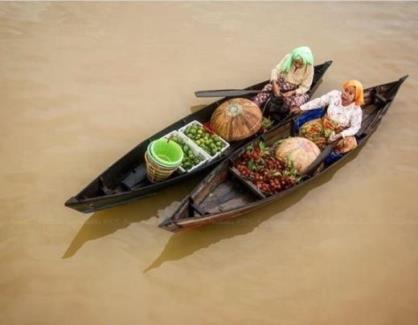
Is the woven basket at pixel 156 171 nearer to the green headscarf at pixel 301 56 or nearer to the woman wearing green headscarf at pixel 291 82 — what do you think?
the woman wearing green headscarf at pixel 291 82

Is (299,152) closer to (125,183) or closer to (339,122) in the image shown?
(339,122)

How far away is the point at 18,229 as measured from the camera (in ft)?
18.5

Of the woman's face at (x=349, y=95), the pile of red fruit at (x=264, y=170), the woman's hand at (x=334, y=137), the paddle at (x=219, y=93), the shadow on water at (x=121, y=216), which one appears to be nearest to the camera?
the shadow on water at (x=121, y=216)

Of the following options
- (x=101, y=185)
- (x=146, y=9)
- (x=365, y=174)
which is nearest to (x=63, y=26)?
(x=146, y=9)

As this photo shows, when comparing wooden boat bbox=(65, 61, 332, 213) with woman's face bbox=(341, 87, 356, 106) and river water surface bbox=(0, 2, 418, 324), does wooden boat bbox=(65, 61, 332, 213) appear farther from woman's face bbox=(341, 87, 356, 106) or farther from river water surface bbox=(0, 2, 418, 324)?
woman's face bbox=(341, 87, 356, 106)

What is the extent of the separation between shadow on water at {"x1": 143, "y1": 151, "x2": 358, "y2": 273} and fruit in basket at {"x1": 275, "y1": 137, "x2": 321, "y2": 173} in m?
0.62

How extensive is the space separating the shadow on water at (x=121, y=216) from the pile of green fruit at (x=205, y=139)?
0.54m

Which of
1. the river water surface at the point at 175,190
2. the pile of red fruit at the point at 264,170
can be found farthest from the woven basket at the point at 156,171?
the pile of red fruit at the point at 264,170

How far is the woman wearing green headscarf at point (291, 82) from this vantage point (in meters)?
6.64

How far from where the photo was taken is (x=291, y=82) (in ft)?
22.3

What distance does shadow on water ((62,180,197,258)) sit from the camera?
5688mm

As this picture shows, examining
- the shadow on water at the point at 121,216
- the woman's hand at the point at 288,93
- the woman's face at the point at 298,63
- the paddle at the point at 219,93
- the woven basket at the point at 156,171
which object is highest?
the woman's face at the point at 298,63

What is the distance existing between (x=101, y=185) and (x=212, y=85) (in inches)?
126

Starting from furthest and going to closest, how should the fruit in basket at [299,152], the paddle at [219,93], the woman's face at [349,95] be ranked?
1. the paddle at [219,93]
2. the woman's face at [349,95]
3. the fruit in basket at [299,152]
